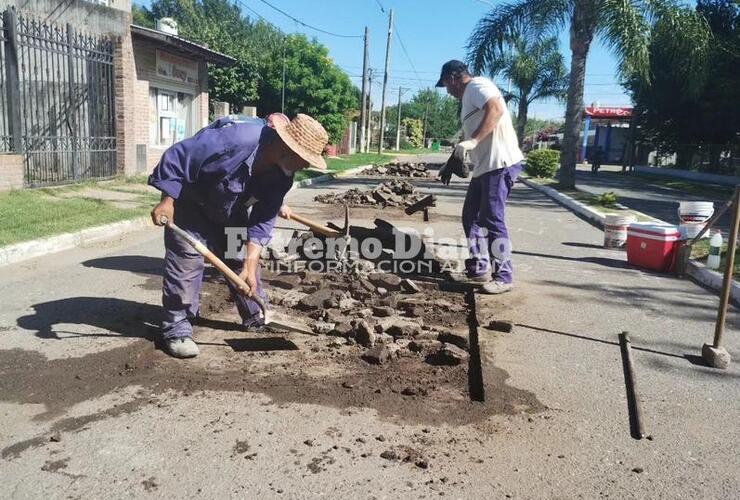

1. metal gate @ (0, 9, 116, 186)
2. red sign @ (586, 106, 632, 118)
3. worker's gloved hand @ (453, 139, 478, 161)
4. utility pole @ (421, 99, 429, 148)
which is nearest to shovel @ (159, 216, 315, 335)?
worker's gloved hand @ (453, 139, 478, 161)

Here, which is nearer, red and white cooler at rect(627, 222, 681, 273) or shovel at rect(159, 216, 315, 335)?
shovel at rect(159, 216, 315, 335)

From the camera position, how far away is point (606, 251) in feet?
27.6

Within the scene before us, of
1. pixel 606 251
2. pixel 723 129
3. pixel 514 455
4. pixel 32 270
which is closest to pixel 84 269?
pixel 32 270

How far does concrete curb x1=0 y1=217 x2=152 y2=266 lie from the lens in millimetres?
6418

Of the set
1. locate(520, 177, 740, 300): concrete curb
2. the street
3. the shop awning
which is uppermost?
the shop awning

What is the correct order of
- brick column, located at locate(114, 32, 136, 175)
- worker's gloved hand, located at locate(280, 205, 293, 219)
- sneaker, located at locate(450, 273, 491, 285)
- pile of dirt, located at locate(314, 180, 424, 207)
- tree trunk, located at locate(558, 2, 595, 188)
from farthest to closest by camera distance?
1. tree trunk, located at locate(558, 2, 595, 188)
2. brick column, located at locate(114, 32, 136, 175)
3. pile of dirt, located at locate(314, 180, 424, 207)
4. sneaker, located at locate(450, 273, 491, 285)
5. worker's gloved hand, located at locate(280, 205, 293, 219)

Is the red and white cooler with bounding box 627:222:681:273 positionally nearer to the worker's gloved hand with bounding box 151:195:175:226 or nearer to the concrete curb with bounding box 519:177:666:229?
the concrete curb with bounding box 519:177:666:229

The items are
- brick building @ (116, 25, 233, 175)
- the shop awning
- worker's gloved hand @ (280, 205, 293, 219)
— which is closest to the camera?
worker's gloved hand @ (280, 205, 293, 219)

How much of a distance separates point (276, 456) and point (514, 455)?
1076 mm

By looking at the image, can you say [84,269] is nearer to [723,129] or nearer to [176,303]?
[176,303]

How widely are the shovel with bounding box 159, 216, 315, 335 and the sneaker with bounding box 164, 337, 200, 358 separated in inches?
18.1

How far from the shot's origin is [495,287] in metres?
5.77

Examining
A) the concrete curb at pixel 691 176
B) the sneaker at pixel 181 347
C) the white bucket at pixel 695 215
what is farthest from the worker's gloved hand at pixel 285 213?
the concrete curb at pixel 691 176

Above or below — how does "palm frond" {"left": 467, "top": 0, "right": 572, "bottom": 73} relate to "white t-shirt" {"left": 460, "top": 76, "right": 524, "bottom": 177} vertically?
above
